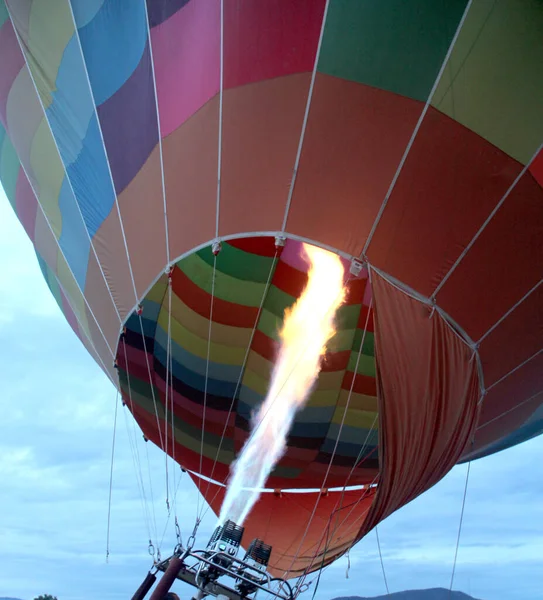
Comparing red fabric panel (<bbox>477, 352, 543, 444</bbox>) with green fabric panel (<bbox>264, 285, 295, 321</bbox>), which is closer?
red fabric panel (<bbox>477, 352, 543, 444</bbox>)

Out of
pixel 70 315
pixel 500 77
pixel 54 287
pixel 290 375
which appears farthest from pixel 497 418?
pixel 54 287

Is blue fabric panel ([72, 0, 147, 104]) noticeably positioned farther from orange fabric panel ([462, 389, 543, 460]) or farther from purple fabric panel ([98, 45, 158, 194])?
orange fabric panel ([462, 389, 543, 460])

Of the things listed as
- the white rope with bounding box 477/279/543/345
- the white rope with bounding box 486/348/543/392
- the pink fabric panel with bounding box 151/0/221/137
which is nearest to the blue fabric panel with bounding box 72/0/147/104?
the pink fabric panel with bounding box 151/0/221/137

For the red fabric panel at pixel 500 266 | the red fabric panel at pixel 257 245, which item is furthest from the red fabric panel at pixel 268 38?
the red fabric panel at pixel 500 266

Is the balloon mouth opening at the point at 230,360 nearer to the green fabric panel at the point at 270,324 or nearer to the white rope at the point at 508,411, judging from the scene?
the green fabric panel at the point at 270,324

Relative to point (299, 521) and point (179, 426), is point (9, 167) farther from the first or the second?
point (299, 521)

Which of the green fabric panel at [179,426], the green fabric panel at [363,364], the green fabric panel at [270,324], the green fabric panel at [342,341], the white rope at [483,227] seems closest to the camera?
the white rope at [483,227]
